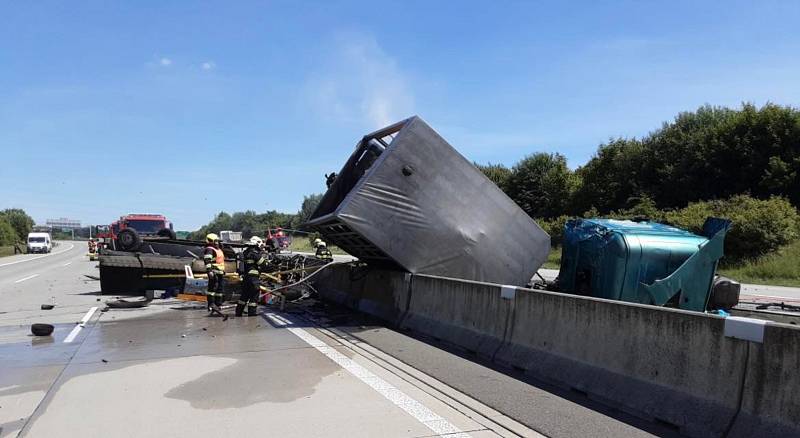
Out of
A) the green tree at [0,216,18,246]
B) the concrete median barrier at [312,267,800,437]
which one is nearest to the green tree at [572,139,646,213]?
the concrete median barrier at [312,267,800,437]

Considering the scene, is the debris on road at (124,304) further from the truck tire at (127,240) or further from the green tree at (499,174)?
the green tree at (499,174)

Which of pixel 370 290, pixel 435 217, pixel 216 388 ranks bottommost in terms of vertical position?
pixel 216 388

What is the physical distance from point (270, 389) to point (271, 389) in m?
0.01

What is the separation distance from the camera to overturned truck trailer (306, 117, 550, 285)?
9.42 m

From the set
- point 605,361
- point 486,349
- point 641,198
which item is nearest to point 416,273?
point 486,349

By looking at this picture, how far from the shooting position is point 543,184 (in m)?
60.5

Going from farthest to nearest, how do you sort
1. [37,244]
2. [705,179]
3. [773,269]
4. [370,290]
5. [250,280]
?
[37,244], [705,179], [773,269], [250,280], [370,290]

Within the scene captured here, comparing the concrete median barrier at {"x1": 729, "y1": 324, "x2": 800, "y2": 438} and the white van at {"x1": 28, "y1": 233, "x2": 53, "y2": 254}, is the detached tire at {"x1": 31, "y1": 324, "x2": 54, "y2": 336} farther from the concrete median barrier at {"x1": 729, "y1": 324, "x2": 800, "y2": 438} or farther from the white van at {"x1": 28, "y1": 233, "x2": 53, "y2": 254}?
the white van at {"x1": 28, "y1": 233, "x2": 53, "y2": 254}

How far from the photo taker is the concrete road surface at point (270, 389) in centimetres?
474

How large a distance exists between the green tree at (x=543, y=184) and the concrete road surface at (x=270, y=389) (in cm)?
5049

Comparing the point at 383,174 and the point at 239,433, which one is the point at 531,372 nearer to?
the point at 239,433

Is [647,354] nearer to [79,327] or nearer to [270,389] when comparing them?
[270,389]

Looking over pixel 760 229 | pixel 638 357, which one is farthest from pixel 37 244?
pixel 638 357

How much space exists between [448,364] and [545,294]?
1.45 metres
